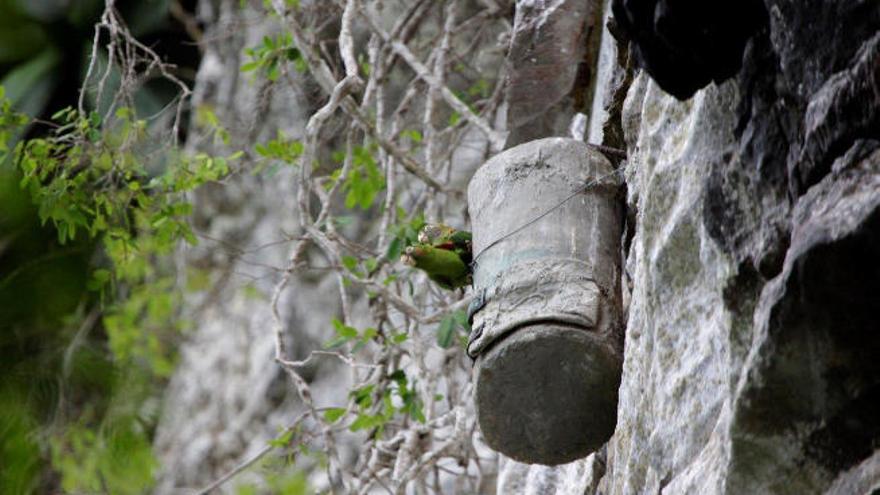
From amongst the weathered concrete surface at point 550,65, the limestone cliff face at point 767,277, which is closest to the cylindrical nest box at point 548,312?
the limestone cliff face at point 767,277

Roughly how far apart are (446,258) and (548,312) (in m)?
0.64

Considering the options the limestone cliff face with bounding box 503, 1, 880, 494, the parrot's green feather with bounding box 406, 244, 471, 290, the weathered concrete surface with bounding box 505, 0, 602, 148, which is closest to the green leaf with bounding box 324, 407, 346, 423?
the weathered concrete surface with bounding box 505, 0, 602, 148

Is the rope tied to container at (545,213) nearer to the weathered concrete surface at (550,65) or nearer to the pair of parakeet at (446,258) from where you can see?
the pair of parakeet at (446,258)

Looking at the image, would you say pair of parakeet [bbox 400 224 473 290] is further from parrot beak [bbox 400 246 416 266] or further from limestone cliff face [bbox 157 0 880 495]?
limestone cliff face [bbox 157 0 880 495]

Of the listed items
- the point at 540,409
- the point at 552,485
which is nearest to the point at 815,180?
the point at 540,409

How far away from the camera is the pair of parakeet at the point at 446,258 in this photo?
12.9 feet

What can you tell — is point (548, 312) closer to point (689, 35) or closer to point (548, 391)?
point (548, 391)

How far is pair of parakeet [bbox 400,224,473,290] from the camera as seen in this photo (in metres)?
3.94

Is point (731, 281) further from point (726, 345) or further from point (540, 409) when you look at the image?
point (540, 409)

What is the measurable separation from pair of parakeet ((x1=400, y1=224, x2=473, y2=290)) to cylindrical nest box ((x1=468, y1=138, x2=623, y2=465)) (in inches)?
8.4

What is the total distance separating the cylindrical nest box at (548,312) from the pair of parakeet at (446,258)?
0.21 meters

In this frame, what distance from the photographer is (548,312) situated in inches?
132

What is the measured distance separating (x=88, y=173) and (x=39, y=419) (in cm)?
298

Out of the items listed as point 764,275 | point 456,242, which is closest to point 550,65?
point 456,242
